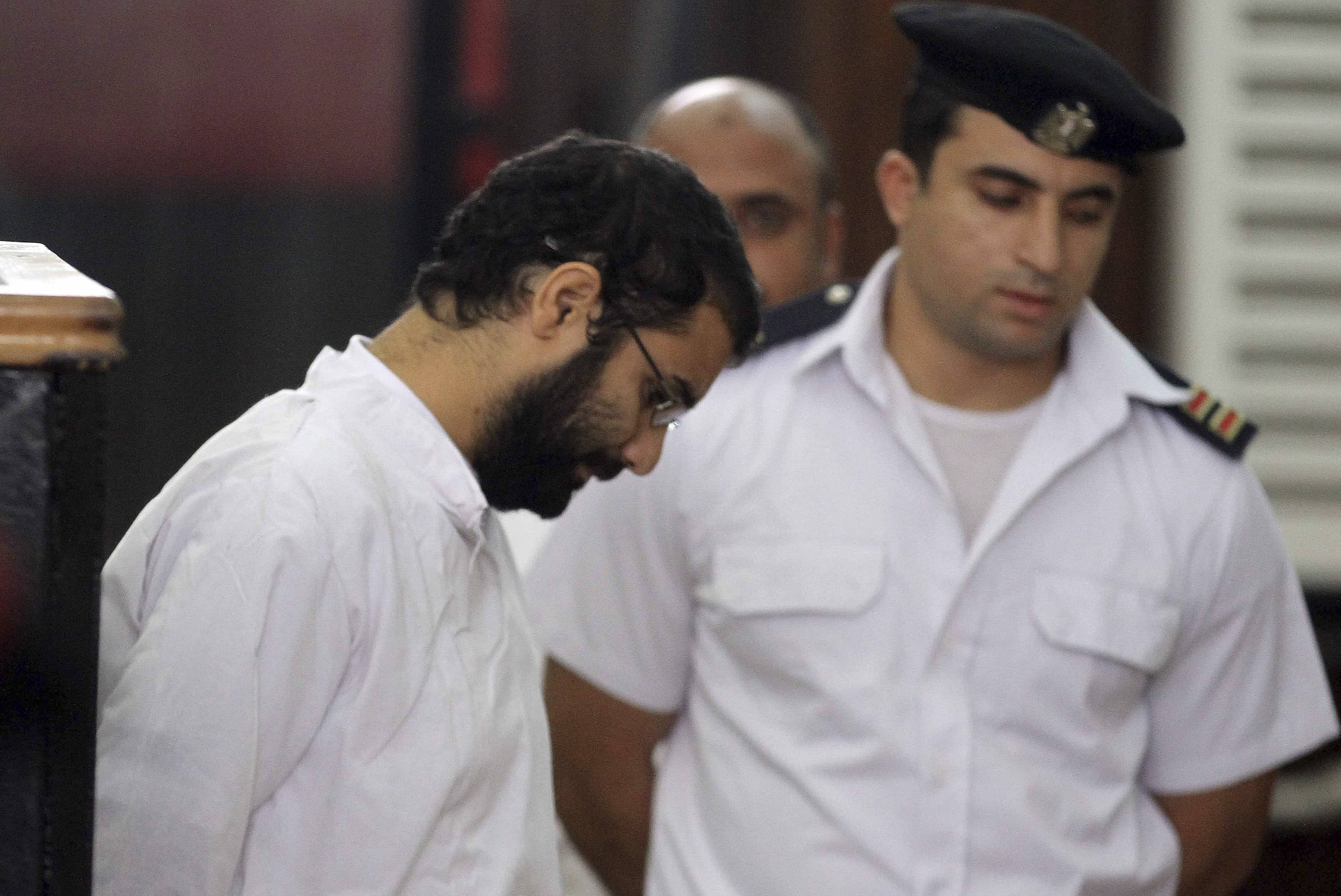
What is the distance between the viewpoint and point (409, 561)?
1340 millimetres

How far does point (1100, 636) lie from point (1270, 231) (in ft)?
6.61

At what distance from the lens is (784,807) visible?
205cm

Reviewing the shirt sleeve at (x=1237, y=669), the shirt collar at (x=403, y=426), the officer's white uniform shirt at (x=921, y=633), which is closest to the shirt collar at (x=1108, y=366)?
the officer's white uniform shirt at (x=921, y=633)

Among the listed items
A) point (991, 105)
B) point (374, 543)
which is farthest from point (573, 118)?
point (374, 543)

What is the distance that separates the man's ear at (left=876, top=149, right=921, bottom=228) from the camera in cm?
227

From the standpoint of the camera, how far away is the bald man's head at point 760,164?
8.47 feet

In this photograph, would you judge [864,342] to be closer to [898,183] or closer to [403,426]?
[898,183]

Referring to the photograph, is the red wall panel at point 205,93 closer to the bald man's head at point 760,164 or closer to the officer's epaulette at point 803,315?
the bald man's head at point 760,164

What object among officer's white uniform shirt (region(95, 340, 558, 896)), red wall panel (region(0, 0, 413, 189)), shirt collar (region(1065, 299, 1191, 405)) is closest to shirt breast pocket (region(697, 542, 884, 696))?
shirt collar (region(1065, 299, 1191, 405))

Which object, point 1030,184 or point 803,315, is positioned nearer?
point 1030,184

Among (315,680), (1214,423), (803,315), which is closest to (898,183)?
(803,315)

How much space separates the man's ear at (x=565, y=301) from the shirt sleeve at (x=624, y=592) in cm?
74

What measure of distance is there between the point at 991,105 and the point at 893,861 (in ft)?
3.02

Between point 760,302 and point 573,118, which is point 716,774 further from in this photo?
point 573,118
